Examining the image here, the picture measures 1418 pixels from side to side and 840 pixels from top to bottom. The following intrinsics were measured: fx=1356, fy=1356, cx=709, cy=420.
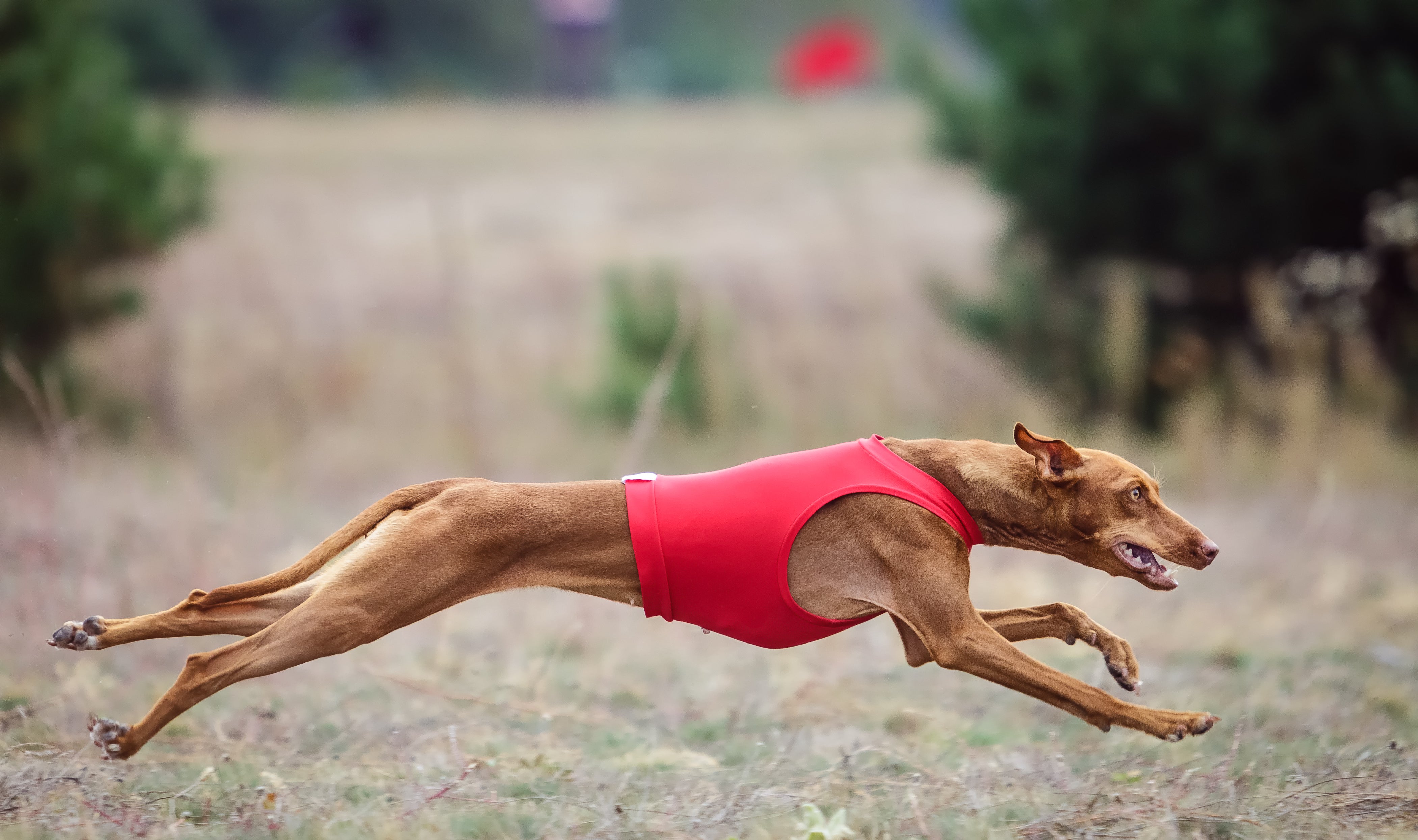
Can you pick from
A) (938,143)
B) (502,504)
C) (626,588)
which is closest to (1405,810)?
(626,588)

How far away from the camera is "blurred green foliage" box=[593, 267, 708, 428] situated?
12430 mm

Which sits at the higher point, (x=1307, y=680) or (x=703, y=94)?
(x=703, y=94)

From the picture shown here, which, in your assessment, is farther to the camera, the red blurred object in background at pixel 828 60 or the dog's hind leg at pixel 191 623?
the red blurred object in background at pixel 828 60

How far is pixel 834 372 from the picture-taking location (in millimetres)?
14586

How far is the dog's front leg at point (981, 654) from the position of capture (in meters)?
4.34

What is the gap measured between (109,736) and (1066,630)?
3.26m

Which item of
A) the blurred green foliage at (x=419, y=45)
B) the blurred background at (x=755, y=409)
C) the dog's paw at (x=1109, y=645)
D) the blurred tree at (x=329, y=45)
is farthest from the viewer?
the blurred green foliage at (x=419, y=45)

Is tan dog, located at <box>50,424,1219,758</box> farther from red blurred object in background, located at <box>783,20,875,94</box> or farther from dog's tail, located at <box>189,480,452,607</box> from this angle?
red blurred object in background, located at <box>783,20,875,94</box>

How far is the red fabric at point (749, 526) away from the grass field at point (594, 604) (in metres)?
0.67

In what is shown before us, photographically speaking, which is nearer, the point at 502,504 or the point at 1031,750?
the point at 502,504

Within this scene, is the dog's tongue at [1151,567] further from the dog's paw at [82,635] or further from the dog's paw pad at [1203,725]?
the dog's paw at [82,635]

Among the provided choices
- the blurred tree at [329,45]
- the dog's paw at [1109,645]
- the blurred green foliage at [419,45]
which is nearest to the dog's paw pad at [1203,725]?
the dog's paw at [1109,645]

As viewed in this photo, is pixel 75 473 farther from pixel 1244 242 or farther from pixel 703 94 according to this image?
pixel 703 94

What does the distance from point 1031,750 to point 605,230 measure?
1722 cm
